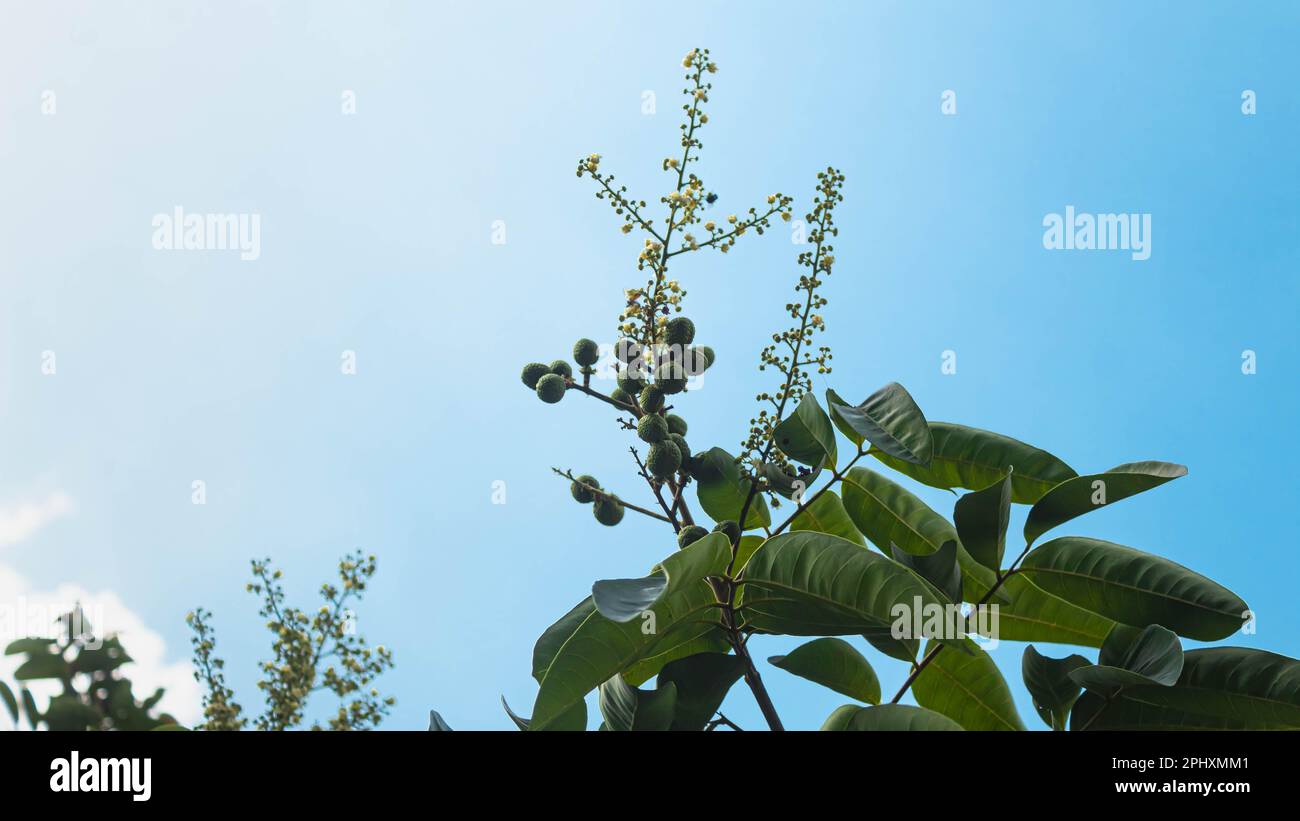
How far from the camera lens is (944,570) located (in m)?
1.39

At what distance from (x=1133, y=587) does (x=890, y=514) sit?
0.42 metres

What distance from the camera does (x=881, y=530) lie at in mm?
1716

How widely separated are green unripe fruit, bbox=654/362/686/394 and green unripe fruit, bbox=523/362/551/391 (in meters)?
0.31

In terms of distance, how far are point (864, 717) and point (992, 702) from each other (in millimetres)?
527

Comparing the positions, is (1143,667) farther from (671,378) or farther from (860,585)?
(671,378)

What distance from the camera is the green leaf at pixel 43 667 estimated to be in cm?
54

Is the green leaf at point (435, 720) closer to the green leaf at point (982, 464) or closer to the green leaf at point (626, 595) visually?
the green leaf at point (626, 595)

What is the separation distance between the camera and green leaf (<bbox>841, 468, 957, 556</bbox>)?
1.68 metres

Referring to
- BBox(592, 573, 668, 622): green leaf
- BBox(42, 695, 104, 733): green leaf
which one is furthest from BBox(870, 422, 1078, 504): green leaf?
BBox(42, 695, 104, 733): green leaf

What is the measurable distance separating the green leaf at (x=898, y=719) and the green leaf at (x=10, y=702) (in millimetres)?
910

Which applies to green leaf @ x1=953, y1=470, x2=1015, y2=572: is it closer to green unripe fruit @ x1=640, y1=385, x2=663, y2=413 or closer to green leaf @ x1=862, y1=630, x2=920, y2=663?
green leaf @ x1=862, y1=630, x2=920, y2=663
